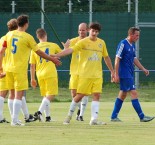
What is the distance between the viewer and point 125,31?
34.2 metres

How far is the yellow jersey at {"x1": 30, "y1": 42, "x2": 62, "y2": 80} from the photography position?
18438 millimetres

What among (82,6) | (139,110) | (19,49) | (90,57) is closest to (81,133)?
(19,49)

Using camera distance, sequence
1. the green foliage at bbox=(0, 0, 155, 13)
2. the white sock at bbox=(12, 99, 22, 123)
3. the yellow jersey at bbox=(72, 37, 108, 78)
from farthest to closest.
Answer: the green foliage at bbox=(0, 0, 155, 13)
the yellow jersey at bbox=(72, 37, 108, 78)
the white sock at bbox=(12, 99, 22, 123)

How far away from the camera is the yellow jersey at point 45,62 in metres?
18.4

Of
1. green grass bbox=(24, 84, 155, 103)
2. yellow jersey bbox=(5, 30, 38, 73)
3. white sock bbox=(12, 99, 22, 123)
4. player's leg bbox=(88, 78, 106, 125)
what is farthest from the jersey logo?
green grass bbox=(24, 84, 155, 103)

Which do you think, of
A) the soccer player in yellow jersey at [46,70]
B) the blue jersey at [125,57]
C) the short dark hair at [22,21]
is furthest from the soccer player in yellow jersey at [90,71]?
the soccer player in yellow jersey at [46,70]

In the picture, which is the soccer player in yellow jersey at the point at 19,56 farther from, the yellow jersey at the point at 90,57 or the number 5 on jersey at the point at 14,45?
the yellow jersey at the point at 90,57

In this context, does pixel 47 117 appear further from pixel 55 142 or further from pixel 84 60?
pixel 55 142

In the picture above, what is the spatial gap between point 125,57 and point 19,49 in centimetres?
261

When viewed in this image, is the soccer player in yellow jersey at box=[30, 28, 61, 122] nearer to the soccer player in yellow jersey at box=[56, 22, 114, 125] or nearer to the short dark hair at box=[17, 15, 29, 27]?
the soccer player in yellow jersey at box=[56, 22, 114, 125]

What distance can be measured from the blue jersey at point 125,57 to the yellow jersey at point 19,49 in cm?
231

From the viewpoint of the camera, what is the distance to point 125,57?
1808cm

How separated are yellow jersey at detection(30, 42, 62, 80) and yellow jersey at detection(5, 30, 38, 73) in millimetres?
1968

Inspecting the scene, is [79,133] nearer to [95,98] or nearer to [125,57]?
[95,98]
